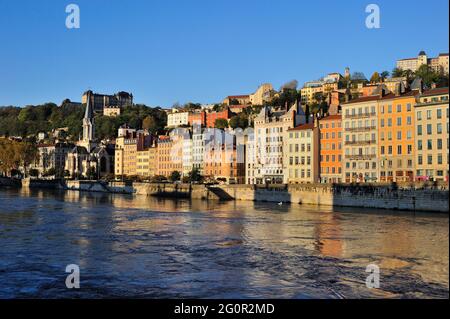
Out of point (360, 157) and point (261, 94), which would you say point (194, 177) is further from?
point (261, 94)

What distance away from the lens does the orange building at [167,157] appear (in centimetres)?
11881

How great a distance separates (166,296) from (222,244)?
1178 cm

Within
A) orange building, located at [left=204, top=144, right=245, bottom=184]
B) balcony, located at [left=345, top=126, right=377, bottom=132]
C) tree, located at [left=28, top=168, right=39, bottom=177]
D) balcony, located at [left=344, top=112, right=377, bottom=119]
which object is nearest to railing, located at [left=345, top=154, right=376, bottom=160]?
balcony, located at [left=345, top=126, right=377, bottom=132]

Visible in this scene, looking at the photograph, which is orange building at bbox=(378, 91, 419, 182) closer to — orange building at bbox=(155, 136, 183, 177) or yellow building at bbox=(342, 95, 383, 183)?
yellow building at bbox=(342, 95, 383, 183)

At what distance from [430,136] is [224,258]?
3901cm

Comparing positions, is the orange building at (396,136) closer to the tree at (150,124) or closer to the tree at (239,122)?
the tree at (239,122)

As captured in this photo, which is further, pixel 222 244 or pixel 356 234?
pixel 356 234

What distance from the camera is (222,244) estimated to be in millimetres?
28000

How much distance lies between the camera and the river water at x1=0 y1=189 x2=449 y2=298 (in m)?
17.1

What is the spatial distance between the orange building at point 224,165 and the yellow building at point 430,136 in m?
45.2

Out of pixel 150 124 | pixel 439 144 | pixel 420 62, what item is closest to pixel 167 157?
pixel 150 124
